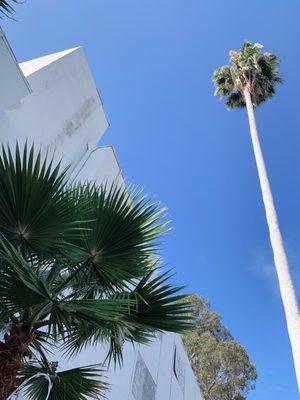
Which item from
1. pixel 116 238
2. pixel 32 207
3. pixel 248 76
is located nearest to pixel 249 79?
pixel 248 76

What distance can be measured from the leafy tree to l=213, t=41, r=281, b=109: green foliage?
1470 centimetres

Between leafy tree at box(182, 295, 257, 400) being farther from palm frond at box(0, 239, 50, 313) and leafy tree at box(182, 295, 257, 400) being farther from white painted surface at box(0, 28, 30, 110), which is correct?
palm frond at box(0, 239, 50, 313)

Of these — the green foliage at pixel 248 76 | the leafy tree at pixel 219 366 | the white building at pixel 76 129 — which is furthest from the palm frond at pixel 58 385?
the leafy tree at pixel 219 366

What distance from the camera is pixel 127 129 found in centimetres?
1440

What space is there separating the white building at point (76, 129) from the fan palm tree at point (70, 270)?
2.93 m

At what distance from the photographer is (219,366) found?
88.9 ft

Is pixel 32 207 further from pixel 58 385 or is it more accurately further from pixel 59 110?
pixel 59 110

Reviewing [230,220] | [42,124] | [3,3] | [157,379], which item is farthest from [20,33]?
[230,220]

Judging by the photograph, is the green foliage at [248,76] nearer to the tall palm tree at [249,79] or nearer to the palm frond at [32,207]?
the tall palm tree at [249,79]

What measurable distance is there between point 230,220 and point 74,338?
15.1m

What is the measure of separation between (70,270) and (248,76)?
15.6 metres

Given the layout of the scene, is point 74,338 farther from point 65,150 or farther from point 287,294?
point 65,150

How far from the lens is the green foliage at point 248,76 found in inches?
695

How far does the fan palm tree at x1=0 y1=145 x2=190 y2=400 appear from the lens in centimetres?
348
